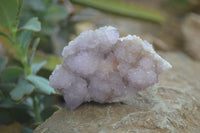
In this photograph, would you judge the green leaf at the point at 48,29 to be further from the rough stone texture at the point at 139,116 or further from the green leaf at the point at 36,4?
A: the rough stone texture at the point at 139,116

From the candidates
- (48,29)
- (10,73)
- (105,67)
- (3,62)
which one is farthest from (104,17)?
(105,67)

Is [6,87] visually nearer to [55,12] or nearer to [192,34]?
[55,12]

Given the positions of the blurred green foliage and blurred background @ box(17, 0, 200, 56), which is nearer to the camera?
the blurred green foliage

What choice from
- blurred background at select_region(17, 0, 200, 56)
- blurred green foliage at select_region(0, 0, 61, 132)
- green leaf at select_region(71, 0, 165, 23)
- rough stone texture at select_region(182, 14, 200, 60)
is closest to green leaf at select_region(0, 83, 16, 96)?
blurred green foliage at select_region(0, 0, 61, 132)

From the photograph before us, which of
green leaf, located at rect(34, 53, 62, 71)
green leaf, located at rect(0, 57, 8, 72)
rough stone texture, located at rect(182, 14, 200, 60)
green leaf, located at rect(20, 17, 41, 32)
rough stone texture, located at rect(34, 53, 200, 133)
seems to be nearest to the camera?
rough stone texture, located at rect(34, 53, 200, 133)

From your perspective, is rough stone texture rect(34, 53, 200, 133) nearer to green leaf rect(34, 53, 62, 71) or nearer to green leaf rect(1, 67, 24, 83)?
green leaf rect(1, 67, 24, 83)

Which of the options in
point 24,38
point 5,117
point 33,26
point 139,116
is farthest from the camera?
point 5,117
